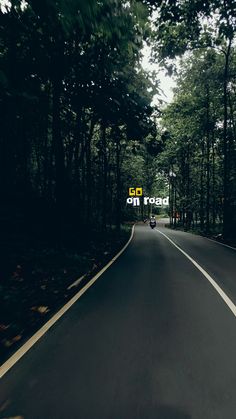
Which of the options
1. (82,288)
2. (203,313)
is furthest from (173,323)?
(82,288)

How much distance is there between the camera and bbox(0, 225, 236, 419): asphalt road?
12.4ft

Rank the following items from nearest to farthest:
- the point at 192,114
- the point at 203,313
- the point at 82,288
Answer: the point at 203,313 < the point at 82,288 < the point at 192,114

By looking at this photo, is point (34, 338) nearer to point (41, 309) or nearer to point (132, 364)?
point (41, 309)

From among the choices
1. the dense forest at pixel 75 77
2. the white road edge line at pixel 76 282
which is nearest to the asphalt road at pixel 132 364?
the white road edge line at pixel 76 282

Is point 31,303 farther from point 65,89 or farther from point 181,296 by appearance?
point 65,89

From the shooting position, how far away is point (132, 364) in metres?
4.89

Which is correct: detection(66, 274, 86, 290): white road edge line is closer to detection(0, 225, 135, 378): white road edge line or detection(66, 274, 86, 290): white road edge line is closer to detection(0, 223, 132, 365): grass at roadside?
detection(0, 223, 132, 365): grass at roadside

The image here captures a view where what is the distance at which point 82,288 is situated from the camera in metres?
10.3

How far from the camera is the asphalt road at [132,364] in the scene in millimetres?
3768

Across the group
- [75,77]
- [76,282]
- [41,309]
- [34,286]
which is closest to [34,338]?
[41,309]

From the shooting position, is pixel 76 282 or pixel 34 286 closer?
pixel 34 286

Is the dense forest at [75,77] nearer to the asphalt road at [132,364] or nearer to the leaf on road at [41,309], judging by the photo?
the leaf on road at [41,309]

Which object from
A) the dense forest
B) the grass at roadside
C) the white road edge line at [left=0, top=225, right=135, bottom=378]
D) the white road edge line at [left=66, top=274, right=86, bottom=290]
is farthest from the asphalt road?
the dense forest

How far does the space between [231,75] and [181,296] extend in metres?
24.4
